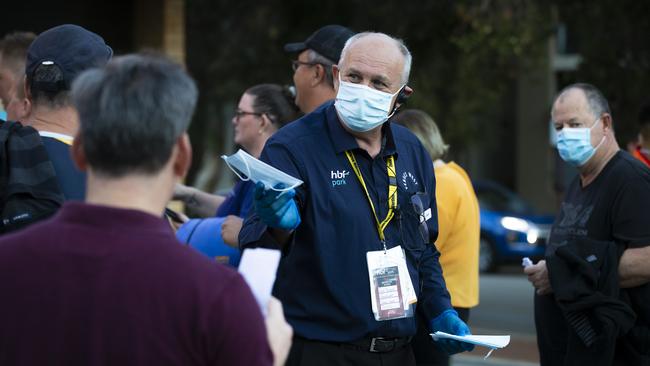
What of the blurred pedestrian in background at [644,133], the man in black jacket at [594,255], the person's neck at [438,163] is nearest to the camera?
the man in black jacket at [594,255]

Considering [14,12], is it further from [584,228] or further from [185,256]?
[185,256]

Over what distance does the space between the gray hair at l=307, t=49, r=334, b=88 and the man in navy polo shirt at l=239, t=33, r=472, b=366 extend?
97 centimetres

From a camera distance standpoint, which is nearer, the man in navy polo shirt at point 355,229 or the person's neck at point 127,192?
the person's neck at point 127,192

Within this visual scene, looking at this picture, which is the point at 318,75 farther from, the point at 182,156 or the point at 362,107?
the point at 182,156

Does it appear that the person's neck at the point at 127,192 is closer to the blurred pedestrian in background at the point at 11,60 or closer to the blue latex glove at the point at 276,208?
the blue latex glove at the point at 276,208

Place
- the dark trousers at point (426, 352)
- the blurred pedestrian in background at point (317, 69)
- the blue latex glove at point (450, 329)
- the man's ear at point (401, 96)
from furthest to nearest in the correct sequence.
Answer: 1. the dark trousers at point (426, 352)
2. the blurred pedestrian in background at point (317, 69)
3. the man's ear at point (401, 96)
4. the blue latex glove at point (450, 329)

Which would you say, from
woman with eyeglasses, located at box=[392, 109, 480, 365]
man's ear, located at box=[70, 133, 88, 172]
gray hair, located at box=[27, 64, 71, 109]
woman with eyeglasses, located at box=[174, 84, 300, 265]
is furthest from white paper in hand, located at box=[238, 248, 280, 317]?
woman with eyeglasses, located at box=[392, 109, 480, 365]

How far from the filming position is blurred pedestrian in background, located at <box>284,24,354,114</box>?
5320 millimetres

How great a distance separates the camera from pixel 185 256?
2.27 metres

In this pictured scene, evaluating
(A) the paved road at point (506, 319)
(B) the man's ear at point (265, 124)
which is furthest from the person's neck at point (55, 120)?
(A) the paved road at point (506, 319)

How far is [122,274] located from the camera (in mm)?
2217

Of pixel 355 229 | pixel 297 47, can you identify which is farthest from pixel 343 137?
pixel 297 47

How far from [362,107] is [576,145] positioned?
1830mm

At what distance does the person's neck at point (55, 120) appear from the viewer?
352cm
